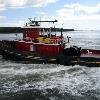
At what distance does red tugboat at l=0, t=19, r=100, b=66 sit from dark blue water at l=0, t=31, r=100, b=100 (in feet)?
2.51

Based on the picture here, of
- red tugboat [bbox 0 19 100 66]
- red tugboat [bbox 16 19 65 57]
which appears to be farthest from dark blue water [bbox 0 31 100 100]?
red tugboat [bbox 16 19 65 57]

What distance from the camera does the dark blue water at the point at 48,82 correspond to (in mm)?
19578

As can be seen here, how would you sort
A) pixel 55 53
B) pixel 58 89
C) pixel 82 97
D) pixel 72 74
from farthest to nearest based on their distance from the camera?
1. pixel 55 53
2. pixel 72 74
3. pixel 58 89
4. pixel 82 97

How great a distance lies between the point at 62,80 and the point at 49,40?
8.86 metres

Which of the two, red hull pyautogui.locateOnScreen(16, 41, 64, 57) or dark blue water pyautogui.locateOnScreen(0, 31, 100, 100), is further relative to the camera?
red hull pyautogui.locateOnScreen(16, 41, 64, 57)

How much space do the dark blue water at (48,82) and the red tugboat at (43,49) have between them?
0.76 metres

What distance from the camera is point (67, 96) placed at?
1944 cm

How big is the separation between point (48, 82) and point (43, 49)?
881 cm

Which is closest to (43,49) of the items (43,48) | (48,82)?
(43,48)

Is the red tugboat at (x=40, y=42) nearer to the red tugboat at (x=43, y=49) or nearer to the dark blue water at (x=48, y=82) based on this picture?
the red tugboat at (x=43, y=49)

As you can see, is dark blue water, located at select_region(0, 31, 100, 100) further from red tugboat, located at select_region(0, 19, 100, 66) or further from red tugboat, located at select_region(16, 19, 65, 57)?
red tugboat, located at select_region(16, 19, 65, 57)

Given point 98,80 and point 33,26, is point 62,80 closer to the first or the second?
point 98,80

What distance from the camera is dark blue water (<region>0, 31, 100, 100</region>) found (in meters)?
19.6

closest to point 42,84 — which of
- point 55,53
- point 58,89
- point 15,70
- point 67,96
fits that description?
point 58,89
